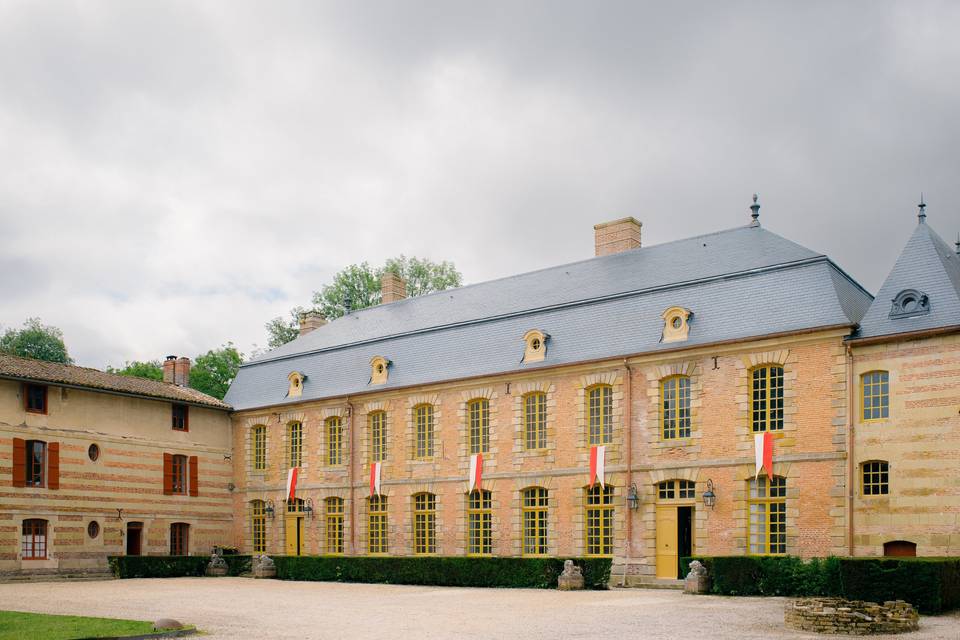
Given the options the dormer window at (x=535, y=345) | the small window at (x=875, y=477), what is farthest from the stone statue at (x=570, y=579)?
the small window at (x=875, y=477)

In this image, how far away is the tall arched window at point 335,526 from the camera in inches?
1211

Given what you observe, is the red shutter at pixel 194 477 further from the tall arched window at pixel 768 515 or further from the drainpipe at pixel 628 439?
the tall arched window at pixel 768 515

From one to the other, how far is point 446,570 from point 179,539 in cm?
1170

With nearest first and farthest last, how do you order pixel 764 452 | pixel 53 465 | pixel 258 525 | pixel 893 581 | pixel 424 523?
pixel 893 581 → pixel 764 452 → pixel 53 465 → pixel 424 523 → pixel 258 525

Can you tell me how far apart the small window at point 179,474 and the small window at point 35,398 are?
514 centimetres

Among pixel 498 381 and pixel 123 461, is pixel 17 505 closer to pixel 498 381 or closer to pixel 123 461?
pixel 123 461

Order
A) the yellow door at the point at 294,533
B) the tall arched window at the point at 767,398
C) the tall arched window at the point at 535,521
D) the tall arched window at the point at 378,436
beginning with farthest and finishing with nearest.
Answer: the yellow door at the point at 294,533
the tall arched window at the point at 378,436
the tall arched window at the point at 535,521
the tall arched window at the point at 767,398

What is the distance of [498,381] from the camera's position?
27.3 meters

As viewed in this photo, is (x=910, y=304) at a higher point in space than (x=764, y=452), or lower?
higher

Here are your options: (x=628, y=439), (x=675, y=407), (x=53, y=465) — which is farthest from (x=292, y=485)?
(x=675, y=407)

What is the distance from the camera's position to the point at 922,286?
69.5 feet

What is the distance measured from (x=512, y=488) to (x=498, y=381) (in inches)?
116

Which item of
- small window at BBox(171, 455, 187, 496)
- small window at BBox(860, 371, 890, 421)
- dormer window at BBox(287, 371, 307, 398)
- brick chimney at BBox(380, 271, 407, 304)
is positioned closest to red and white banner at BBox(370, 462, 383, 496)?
dormer window at BBox(287, 371, 307, 398)

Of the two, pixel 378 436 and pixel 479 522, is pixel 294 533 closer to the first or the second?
pixel 378 436
